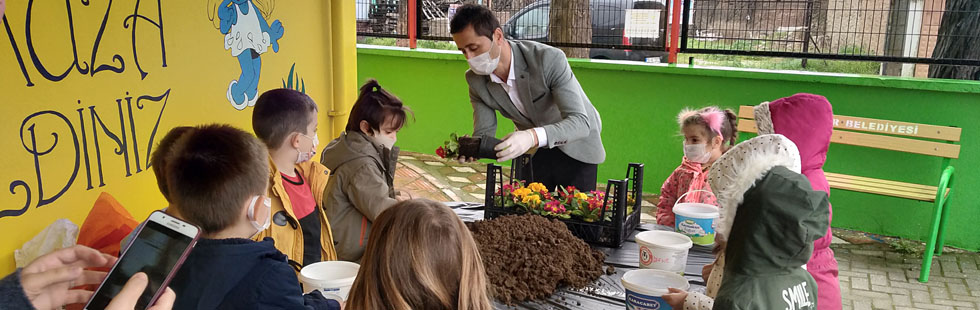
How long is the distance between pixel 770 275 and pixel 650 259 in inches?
22.9

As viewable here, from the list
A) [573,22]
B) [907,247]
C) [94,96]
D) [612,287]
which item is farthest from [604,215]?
[573,22]

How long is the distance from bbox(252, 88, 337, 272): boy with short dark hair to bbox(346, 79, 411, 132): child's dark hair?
0.25 metres

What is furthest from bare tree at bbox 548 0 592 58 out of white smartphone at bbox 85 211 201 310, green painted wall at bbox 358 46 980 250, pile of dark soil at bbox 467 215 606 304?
white smartphone at bbox 85 211 201 310

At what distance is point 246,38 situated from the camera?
12.9ft

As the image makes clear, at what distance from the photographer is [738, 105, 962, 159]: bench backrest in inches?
207

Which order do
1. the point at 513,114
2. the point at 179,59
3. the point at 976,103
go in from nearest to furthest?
the point at 179,59 → the point at 513,114 → the point at 976,103

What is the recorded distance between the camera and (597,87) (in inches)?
282

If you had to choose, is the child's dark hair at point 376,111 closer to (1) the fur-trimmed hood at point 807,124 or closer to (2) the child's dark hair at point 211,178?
(2) the child's dark hair at point 211,178

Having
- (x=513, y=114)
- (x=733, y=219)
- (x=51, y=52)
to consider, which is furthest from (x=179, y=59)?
(x=733, y=219)

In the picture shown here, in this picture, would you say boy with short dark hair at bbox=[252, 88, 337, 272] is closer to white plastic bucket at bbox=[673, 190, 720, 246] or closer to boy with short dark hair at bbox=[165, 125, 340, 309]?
boy with short dark hair at bbox=[165, 125, 340, 309]

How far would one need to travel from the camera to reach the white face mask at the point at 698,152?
3.93m

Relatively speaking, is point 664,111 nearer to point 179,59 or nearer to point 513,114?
point 513,114

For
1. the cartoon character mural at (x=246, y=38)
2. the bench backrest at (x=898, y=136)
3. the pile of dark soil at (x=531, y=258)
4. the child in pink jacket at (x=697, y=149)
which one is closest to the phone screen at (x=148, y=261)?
the pile of dark soil at (x=531, y=258)

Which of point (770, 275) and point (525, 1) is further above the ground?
point (525, 1)
